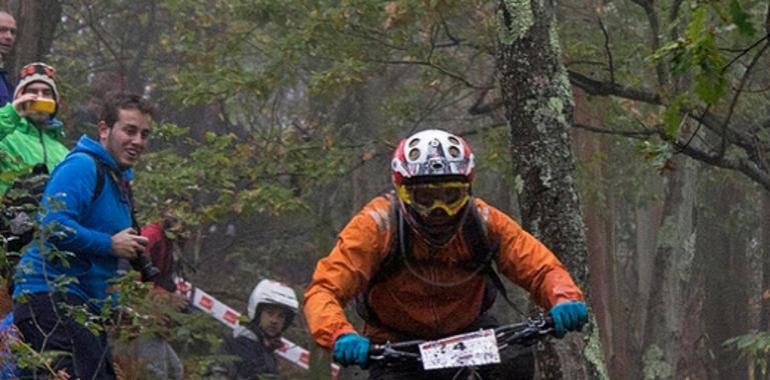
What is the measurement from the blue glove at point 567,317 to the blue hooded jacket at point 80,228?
7.38ft

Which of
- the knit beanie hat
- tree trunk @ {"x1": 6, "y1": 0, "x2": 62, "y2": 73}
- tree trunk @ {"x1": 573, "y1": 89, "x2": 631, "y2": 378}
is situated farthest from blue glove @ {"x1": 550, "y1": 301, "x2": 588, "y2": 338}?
tree trunk @ {"x1": 573, "y1": 89, "x2": 631, "y2": 378}

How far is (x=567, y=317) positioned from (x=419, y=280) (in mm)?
896

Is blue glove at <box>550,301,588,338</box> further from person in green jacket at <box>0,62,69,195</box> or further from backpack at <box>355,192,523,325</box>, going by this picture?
person in green jacket at <box>0,62,69,195</box>

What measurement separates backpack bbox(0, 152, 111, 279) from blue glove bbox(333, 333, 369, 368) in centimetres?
174

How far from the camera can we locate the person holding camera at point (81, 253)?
6211 millimetres

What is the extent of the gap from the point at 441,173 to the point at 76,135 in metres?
7.37

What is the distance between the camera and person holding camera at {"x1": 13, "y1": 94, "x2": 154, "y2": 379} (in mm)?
6211

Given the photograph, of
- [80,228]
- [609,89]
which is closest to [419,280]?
[80,228]

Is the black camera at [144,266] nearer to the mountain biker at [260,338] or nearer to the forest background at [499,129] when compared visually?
the forest background at [499,129]

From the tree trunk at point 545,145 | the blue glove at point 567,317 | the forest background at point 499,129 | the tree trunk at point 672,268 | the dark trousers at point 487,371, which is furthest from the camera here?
the tree trunk at point 672,268

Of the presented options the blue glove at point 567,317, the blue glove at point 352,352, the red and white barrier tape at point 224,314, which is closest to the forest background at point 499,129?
the red and white barrier tape at point 224,314

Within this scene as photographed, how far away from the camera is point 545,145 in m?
7.57

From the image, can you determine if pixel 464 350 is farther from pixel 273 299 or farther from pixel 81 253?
pixel 273 299

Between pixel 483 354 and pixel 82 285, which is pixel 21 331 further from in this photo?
pixel 483 354
